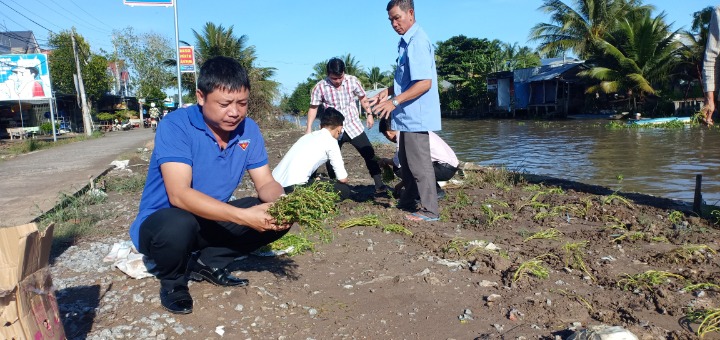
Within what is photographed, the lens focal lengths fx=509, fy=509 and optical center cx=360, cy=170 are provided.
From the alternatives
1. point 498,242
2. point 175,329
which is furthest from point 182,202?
point 498,242

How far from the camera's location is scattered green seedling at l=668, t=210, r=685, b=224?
4379mm

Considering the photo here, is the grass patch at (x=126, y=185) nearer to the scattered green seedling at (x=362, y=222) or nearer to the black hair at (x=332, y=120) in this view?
the black hair at (x=332, y=120)

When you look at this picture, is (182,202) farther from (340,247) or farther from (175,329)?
(340,247)

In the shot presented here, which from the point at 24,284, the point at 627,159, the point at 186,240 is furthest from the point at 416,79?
the point at 627,159

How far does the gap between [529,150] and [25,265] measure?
517 inches

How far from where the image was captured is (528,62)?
43156 mm

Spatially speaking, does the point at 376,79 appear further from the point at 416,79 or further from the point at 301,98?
the point at 416,79

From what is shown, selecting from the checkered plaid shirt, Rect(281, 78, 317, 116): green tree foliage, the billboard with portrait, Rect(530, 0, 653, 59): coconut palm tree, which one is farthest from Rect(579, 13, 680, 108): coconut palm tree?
Rect(281, 78, 317, 116): green tree foliage

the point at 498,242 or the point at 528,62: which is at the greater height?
the point at 528,62

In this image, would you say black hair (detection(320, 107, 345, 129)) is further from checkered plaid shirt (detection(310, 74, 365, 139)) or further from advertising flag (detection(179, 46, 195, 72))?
advertising flag (detection(179, 46, 195, 72))

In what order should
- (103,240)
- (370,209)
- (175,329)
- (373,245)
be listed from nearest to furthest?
(175,329), (373,245), (103,240), (370,209)

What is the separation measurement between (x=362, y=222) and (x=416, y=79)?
1357mm

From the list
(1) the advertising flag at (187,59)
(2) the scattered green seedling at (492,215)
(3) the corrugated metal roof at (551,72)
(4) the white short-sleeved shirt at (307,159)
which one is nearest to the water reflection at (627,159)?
(2) the scattered green seedling at (492,215)

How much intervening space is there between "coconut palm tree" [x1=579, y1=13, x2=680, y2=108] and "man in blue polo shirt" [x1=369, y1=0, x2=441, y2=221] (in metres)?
23.7
